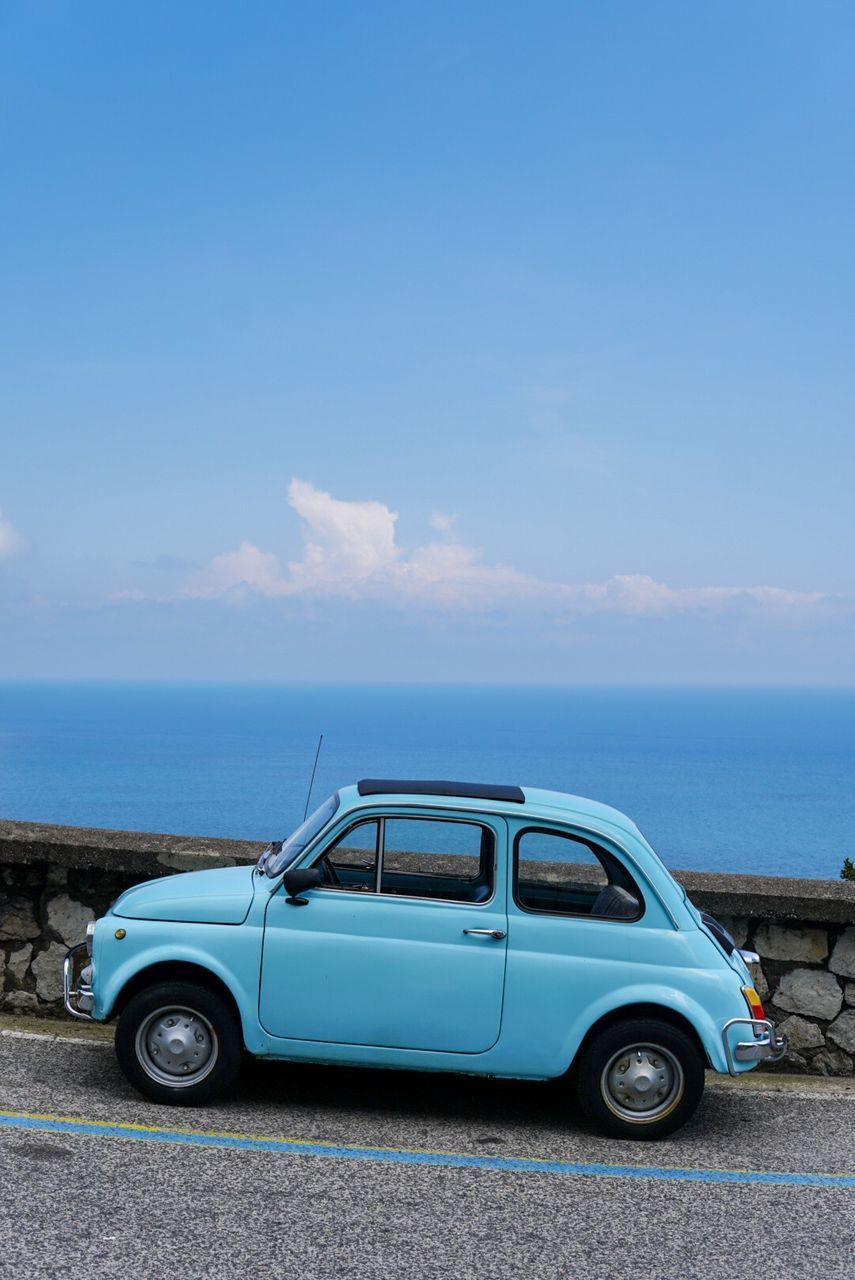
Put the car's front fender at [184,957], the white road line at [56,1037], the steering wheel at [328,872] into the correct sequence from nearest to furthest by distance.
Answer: the car's front fender at [184,957]
the steering wheel at [328,872]
the white road line at [56,1037]

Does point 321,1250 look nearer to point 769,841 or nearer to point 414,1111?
point 414,1111

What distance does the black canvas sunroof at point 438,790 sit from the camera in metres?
6.08

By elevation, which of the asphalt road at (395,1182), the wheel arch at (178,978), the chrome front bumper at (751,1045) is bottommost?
the asphalt road at (395,1182)

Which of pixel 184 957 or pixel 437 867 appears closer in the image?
pixel 184 957

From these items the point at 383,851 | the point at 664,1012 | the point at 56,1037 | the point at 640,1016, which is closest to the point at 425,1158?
the point at 640,1016

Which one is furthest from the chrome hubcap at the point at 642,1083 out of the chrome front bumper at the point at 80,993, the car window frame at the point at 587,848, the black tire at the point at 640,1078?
the chrome front bumper at the point at 80,993

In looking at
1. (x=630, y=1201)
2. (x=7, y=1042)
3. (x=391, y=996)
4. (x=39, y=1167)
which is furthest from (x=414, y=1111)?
(x=7, y=1042)

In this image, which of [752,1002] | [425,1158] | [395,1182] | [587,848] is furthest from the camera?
[587,848]

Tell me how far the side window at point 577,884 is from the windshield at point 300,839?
0.99 meters

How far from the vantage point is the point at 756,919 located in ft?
24.0

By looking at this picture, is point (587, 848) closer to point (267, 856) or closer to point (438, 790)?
point (438, 790)

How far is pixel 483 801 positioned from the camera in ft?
19.7

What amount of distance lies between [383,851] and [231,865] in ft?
5.98

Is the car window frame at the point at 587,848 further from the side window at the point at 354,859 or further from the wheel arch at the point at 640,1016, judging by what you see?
the side window at the point at 354,859
